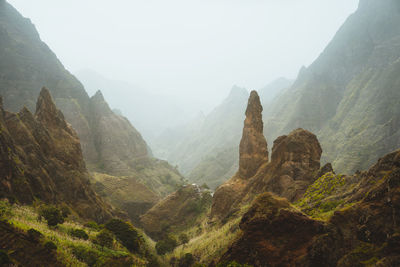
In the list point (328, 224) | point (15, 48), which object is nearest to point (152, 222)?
point (328, 224)

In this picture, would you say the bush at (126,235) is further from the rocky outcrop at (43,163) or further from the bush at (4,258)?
the bush at (4,258)

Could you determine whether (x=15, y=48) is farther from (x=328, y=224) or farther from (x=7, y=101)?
(x=328, y=224)

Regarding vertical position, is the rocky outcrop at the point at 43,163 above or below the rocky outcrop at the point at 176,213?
above

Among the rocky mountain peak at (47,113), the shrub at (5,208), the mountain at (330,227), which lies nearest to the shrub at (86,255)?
the shrub at (5,208)

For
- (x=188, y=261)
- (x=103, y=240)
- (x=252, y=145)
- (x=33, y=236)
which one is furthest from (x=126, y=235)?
(x=252, y=145)

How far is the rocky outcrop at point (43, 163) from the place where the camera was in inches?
1094

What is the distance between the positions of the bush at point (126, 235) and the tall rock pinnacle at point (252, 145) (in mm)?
25704

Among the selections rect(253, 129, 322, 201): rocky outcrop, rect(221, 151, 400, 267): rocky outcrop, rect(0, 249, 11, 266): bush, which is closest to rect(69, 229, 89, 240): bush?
rect(0, 249, 11, 266): bush

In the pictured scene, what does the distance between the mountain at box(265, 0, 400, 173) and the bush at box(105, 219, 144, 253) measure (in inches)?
3249

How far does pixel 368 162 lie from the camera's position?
87.9 meters

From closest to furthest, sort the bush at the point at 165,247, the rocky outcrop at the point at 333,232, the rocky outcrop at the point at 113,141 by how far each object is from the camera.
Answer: the rocky outcrop at the point at 333,232
the bush at the point at 165,247
the rocky outcrop at the point at 113,141

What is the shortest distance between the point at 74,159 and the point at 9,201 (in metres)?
22.4

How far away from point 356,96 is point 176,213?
5017 inches

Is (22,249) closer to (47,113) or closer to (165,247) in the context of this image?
(165,247)
